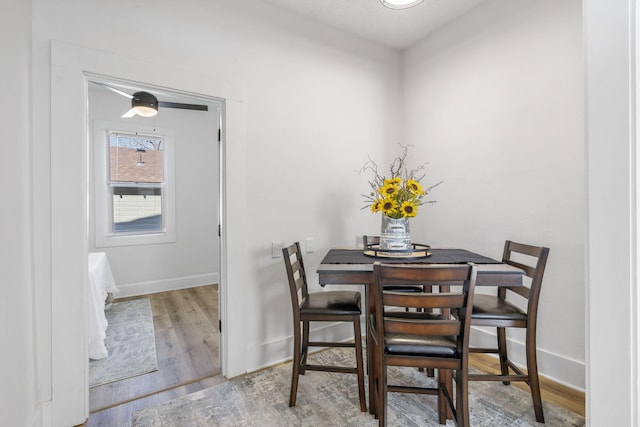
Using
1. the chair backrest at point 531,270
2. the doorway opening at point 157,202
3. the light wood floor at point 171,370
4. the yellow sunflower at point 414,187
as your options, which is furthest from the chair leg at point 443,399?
the doorway opening at point 157,202

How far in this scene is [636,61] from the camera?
1.03 m

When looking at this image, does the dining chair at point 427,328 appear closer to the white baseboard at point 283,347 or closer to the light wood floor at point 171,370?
the white baseboard at point 283,347

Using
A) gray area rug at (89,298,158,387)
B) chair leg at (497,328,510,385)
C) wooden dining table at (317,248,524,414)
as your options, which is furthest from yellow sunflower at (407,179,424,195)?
gray area rug at (89,298,158,387)

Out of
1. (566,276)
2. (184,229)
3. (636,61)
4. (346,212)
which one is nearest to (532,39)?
(636,61)

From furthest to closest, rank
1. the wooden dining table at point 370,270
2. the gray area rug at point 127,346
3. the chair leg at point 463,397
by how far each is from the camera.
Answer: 1. the gray area rug at point 127,346
2. the wooden dining table at point 370,270
3. the chair leg at point 463,397

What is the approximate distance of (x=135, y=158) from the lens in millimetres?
4195

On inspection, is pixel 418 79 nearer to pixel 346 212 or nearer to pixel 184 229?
pixel 346 212

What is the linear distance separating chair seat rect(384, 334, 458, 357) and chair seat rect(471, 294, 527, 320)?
401 mm

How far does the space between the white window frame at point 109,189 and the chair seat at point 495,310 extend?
4.02 metres

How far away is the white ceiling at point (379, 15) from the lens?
2428 millimetres

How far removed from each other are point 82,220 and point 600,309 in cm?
244

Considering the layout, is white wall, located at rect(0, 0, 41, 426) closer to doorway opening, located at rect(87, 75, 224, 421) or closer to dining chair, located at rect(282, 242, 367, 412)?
dining chair, located at rect(282, 242, 367, 412)

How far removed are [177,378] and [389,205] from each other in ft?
6.25

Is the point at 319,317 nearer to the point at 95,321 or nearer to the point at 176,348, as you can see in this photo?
the point at 176,348
